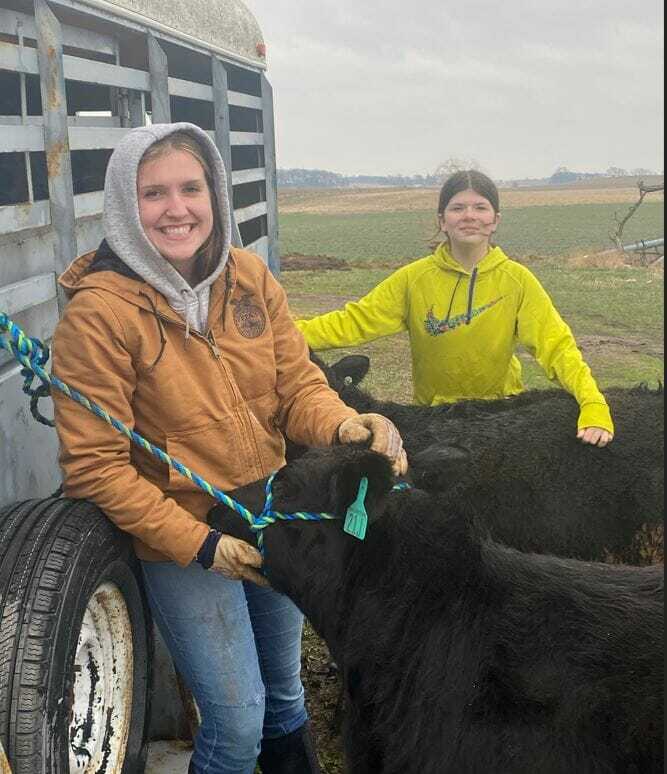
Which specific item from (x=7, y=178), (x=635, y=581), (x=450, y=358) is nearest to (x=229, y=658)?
(x=635, y=581)

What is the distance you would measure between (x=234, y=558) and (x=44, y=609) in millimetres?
573

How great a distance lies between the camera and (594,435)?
4492mm

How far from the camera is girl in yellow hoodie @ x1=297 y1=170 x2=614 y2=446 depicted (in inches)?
180

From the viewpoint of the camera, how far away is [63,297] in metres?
3.70

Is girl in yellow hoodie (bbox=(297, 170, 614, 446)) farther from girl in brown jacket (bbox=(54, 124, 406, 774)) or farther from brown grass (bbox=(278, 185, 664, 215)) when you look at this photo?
brown grass (bbox=(278, 185, 664, 215))

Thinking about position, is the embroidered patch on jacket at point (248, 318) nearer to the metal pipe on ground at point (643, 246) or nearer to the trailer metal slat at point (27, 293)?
the trailer metal slat at point (27, 293)

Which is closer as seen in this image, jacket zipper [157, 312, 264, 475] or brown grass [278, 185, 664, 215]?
jacket zipper [157, 312, 264, 475]

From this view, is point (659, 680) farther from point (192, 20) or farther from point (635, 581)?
point (192, 20)

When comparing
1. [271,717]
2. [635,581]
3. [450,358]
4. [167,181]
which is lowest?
[271,717]

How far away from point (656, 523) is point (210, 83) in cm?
425

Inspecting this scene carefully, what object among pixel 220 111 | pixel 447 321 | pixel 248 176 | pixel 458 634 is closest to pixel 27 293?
pixel 458 634

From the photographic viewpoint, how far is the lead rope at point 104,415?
2506 mm

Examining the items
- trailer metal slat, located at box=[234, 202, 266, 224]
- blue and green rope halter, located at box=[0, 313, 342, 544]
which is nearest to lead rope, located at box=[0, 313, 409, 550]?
blue and green rope halter, located at box=[0, 313, 342, 544]

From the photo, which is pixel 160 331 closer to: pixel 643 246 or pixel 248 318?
pixel 248 318
